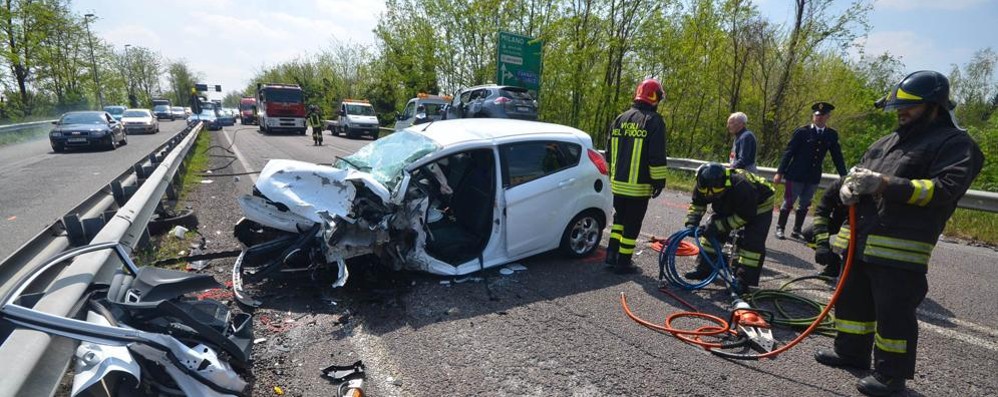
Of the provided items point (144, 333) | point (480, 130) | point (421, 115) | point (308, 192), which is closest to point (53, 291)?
point (144, 333)

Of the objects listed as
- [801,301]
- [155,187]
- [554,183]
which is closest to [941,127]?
[801,301]

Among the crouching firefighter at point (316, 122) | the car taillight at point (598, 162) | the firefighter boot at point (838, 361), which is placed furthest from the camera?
the crouching firefighter at point (316, 122)

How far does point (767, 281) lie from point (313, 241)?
4281 millimetres

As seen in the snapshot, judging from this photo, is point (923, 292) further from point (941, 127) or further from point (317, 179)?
point (317, 179)

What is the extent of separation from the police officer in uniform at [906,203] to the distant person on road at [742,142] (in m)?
2.90

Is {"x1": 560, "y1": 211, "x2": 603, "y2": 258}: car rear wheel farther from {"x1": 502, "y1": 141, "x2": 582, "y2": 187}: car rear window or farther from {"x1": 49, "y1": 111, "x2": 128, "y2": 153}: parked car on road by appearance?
{"x1": 49, "y1": 111, "x2": 128, "y2": 153}: parked car on road

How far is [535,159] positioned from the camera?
4484 millimetres

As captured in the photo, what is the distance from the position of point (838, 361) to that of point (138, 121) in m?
29.7

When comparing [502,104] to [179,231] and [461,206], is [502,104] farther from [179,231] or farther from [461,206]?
[179,231]

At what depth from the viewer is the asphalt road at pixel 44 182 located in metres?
5.93

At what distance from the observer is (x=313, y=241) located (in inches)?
143

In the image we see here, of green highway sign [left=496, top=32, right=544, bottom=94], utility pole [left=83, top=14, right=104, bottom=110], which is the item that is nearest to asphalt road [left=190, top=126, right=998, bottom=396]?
green highway sign [left=496, top=32, right=544, bottom=94]

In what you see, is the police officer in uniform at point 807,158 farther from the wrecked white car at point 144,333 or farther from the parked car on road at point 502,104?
the parked car on road at point 502,104

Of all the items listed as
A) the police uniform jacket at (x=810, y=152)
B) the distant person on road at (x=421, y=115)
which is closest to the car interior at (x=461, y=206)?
the police uniform jacket at (x=810, y=152)
